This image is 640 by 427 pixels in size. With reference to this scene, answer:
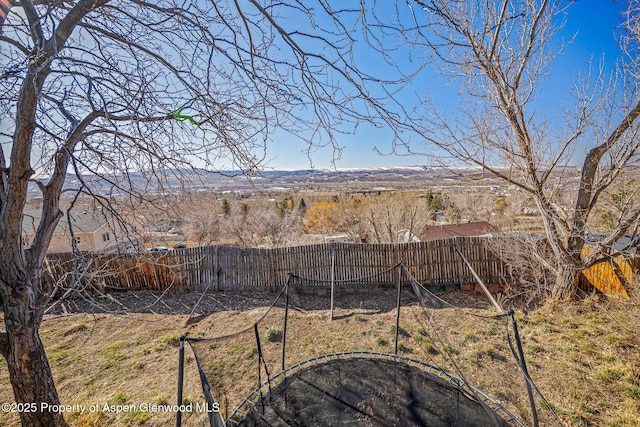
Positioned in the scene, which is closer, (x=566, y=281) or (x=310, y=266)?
(x=566, y=281)

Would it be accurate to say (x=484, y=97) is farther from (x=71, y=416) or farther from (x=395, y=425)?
(x=71, y=416)

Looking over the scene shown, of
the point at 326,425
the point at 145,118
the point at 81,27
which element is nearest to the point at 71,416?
the point at 326,425

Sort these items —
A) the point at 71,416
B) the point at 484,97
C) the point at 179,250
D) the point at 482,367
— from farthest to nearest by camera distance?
1. the point at 179,250
2. the point at 484,97
3. the point at 482,367
4. the point at 71,416

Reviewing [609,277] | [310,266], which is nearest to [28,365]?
[310,266]

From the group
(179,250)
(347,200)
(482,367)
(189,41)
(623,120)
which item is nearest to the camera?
(189,41)

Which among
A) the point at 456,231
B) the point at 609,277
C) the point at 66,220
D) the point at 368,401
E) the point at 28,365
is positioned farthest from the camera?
the point at 456,231

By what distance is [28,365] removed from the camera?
1.68 metres

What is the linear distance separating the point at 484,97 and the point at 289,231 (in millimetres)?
11994

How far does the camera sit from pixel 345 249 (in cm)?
604

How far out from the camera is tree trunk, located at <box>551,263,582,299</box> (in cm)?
429

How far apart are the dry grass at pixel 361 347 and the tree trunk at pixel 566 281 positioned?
0.20 meters

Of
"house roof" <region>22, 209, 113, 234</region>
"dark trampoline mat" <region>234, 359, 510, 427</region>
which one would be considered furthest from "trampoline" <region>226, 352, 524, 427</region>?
"house roof" <region>22, 209, 113, 234</region>

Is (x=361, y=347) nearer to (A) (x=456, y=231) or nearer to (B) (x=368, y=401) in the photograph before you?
(B) (x=368, y=401)

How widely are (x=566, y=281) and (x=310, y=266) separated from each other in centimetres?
460
